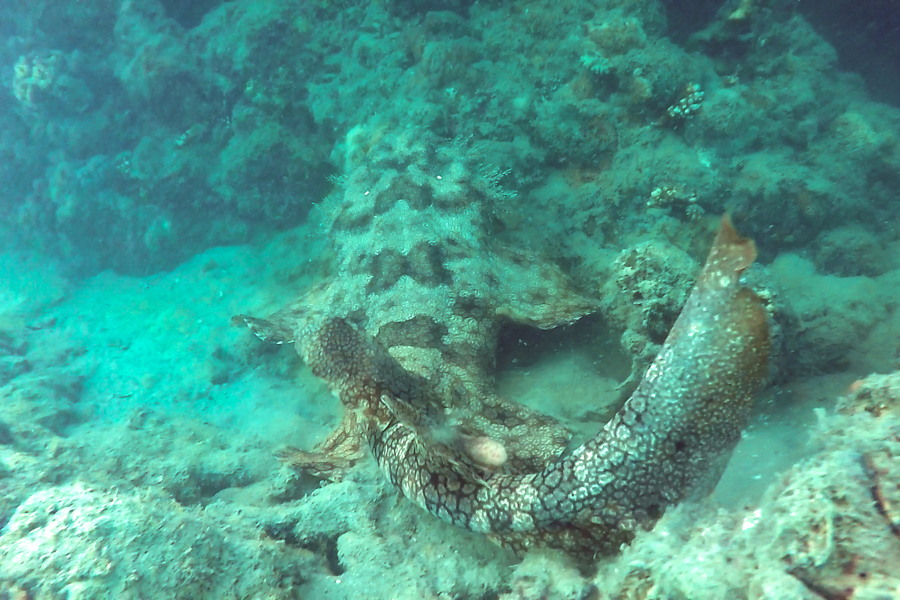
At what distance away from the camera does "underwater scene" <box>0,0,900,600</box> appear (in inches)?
89.4

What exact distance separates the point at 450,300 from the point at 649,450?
2932 mm

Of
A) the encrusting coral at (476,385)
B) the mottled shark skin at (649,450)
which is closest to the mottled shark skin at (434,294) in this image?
the encrusting coral at (476,385)

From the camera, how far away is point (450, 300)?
196 inches

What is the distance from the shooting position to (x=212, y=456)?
17.3 feet

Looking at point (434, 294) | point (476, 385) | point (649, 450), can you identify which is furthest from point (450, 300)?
point (649, 450)

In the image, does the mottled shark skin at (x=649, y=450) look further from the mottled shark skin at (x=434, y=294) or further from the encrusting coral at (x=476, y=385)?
the mottled shark skin at (x=434, y=294)

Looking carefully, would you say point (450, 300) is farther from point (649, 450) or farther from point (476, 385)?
point (649, 450)

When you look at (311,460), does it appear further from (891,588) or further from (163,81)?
(163,81)

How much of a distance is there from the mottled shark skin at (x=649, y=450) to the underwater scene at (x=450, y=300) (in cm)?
2

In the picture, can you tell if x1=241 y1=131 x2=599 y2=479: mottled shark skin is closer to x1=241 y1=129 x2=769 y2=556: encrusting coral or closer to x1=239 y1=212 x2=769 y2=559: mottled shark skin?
x1=241 y1=129 x2=769 y2=556: encrusting coral

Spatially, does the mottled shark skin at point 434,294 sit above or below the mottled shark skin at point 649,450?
below

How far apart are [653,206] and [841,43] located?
633 cm

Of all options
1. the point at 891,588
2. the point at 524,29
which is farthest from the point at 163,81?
the point at 891,588

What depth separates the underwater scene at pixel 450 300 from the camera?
2.27 meters
